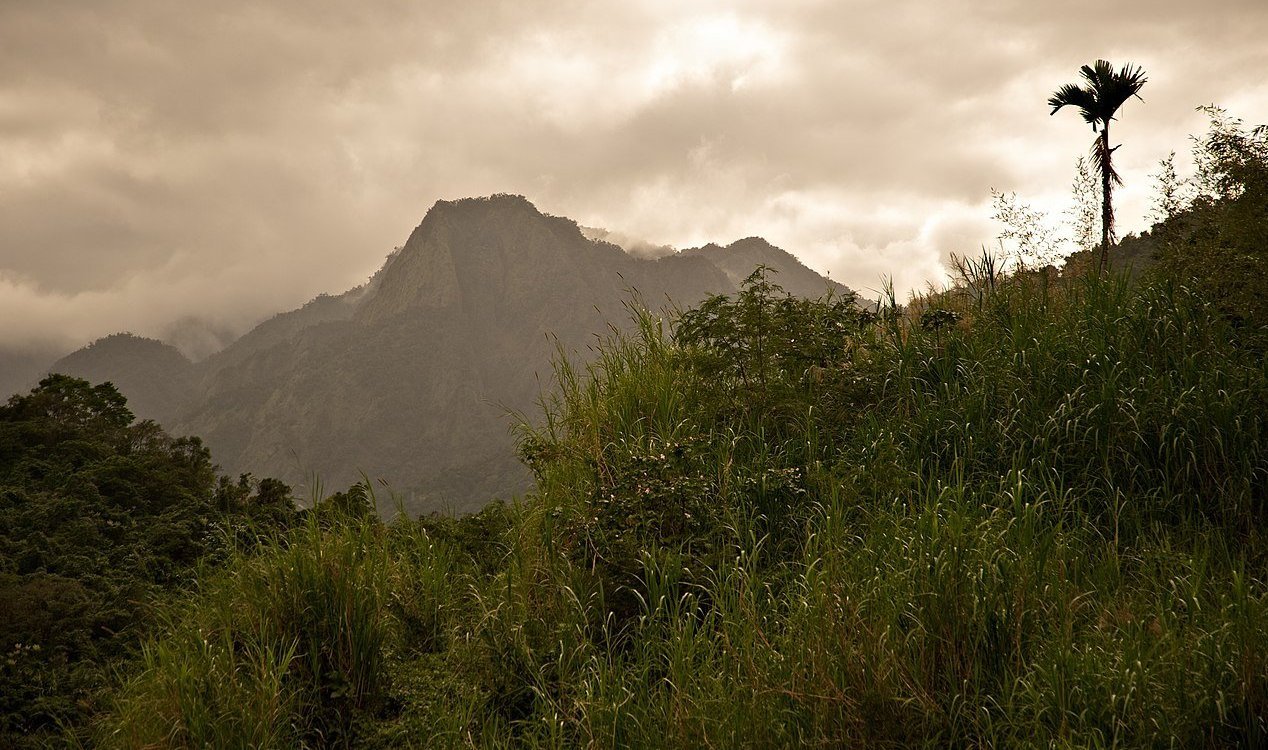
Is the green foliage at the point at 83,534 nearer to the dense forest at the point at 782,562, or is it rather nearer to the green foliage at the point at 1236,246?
the dense forest at the point at 782,562

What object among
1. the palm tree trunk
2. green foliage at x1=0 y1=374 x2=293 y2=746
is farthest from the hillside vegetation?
the palm tree trunk

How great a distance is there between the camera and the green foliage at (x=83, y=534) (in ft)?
18.6

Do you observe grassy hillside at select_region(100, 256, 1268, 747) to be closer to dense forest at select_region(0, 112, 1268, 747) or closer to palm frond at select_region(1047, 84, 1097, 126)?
dense forest at select_region(0, 112, 1268, 747)

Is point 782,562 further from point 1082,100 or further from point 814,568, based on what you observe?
point 1082,100

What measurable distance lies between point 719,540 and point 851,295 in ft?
12.8

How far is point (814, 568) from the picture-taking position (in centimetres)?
484

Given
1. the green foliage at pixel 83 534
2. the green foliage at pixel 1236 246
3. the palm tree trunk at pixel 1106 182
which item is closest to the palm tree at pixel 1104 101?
the palm tree trunk at pixel 1106 182

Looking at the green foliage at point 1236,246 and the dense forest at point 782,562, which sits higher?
the green foliage at point 1236,246

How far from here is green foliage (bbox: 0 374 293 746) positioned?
568 centimetres

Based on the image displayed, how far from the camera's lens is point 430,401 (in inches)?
7859

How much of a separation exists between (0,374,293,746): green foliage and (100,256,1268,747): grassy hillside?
90cm

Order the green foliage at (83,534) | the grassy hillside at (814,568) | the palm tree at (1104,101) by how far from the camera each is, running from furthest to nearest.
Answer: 1. the palm tree at (1104,101)
2. the green foliage at (83,534)
3. the grassy hillside at (814,568)

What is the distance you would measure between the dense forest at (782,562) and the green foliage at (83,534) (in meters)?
0.04

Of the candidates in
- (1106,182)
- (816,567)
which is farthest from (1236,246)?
(1106,182)
